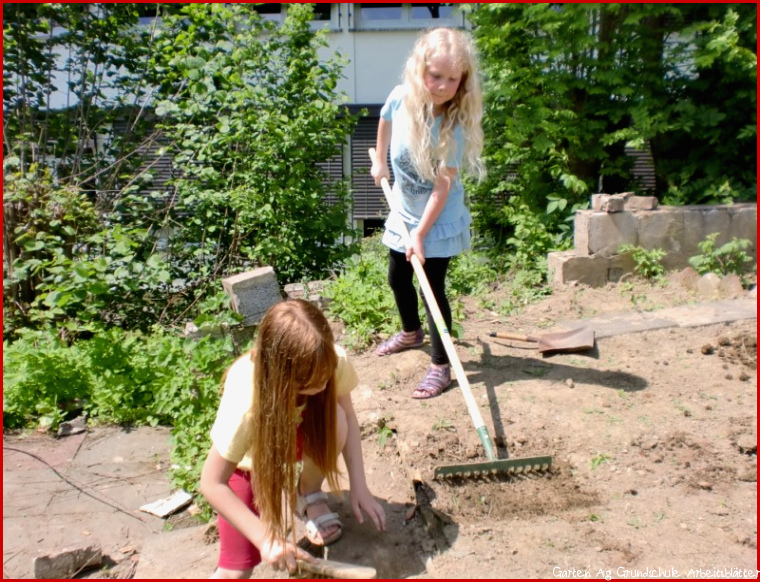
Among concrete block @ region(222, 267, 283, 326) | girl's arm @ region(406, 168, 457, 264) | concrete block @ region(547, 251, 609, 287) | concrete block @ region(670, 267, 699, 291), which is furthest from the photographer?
concrete block @ region(547, 251, 609, 287)

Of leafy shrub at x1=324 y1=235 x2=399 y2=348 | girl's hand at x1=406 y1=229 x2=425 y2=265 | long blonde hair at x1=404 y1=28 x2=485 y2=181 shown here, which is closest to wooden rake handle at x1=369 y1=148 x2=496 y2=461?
girl's hand at x1=406 y1=229 x2=425 y2=265

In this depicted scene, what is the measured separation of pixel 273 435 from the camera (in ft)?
6.77

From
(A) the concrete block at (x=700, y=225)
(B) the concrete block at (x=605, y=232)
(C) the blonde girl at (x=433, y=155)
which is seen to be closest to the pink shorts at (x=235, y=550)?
(C) the blonde girl at (x=433, y=155)

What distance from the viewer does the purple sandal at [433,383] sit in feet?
11.1

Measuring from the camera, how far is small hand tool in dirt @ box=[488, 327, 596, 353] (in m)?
3.89

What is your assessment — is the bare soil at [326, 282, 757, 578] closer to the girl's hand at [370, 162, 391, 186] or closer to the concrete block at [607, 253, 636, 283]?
the girl's hand at [370, 162, 391, 186]

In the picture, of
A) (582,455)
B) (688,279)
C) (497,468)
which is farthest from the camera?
(688,279)

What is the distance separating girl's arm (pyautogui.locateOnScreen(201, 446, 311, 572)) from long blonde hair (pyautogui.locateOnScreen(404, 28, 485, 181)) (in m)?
1.74

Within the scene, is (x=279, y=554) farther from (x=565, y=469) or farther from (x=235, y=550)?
(x=565, y=469)

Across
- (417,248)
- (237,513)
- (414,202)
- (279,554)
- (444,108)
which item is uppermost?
(444,108)

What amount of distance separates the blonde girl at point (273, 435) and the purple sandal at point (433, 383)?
1.09m

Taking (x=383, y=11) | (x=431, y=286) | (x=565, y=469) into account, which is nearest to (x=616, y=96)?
(x=431, y=286)

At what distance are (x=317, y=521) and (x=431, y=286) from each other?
143 cm

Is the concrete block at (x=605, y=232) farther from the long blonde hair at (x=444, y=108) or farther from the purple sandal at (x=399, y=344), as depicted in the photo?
the long blonde hair at (x=444, y=108)
